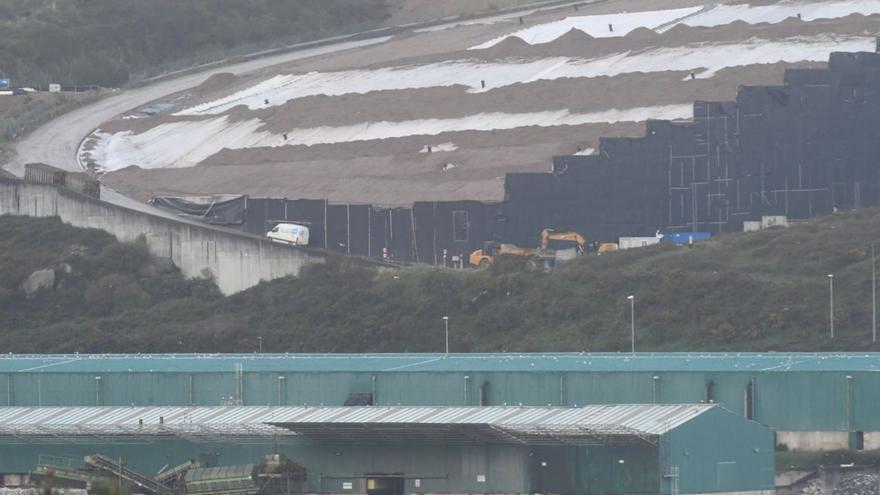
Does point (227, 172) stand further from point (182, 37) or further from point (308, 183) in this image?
point (182, 37)

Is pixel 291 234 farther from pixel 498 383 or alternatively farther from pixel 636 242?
pixel 498 383

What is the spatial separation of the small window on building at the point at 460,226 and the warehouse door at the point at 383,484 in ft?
122

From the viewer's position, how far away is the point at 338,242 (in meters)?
100

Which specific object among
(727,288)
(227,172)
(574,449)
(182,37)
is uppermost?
(182,37)

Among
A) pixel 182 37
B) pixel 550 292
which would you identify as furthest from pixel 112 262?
pixel 182 37

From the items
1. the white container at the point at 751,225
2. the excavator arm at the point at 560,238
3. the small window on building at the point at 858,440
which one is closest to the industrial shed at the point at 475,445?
the small window on building at the point at 858,440

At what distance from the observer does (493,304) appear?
91500 mm

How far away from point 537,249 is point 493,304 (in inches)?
234

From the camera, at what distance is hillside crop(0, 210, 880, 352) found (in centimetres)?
8569

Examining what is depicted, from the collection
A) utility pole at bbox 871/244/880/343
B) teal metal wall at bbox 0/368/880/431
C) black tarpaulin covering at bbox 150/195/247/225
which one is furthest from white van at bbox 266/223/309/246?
teal metal wall at bbox 0/368/880/431

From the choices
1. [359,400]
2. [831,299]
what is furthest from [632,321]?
[359,400]

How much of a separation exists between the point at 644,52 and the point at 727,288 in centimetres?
3187

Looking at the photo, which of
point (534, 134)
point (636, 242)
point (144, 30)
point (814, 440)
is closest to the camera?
point (814, 440)

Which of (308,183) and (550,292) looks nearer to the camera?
(550,292)
